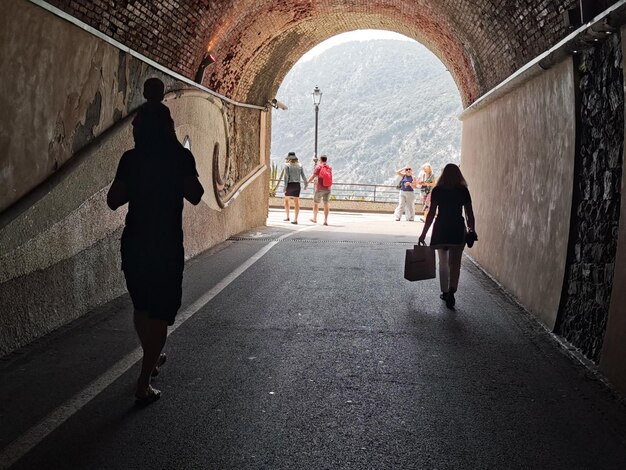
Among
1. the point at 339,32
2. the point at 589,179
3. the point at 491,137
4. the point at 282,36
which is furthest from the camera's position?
the point at 339,32

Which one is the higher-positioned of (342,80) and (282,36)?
(342,80)

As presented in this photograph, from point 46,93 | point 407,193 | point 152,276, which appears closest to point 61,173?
point 46,93

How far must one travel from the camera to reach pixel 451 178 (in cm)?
849

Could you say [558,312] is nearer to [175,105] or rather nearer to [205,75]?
[175,105]

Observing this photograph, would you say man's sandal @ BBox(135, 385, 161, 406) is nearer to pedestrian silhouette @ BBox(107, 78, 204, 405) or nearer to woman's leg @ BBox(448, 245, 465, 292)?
pedestrian silhouette @ BBox(107, 78, 204, 405)

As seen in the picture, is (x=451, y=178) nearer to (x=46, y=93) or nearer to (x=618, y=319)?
(x=618, y=319)

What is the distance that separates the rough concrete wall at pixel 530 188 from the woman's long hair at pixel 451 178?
2.74 feet

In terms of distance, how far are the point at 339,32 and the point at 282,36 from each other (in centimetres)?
269

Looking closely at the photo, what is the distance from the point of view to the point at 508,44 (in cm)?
1003

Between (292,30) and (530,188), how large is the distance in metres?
9.71

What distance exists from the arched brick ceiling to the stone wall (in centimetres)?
108

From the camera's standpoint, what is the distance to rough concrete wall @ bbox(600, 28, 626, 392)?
17.0 ft

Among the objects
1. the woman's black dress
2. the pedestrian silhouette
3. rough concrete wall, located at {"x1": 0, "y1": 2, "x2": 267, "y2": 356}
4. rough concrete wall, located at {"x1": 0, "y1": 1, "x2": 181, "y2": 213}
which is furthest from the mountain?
the pedestrian silhouette

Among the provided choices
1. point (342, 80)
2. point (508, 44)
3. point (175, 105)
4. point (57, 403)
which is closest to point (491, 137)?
point (508, 44)
